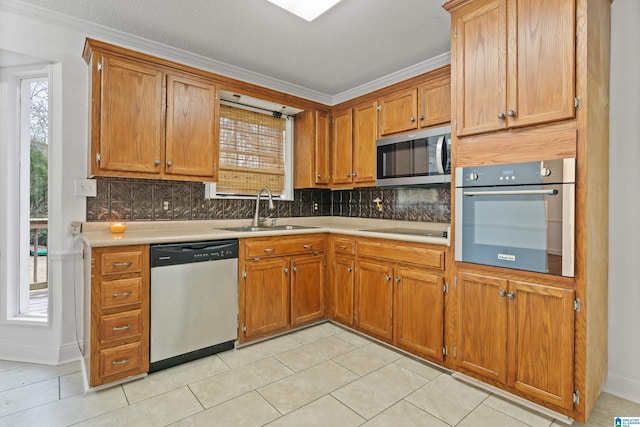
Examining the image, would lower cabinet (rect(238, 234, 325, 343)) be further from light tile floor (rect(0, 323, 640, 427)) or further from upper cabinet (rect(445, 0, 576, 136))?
upper cabinet (rect(445, 0, 576, 136))

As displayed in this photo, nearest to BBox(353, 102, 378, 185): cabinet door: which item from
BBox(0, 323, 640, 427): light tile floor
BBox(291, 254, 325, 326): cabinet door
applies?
BBox(291, 254, 325, 326): cabinet door

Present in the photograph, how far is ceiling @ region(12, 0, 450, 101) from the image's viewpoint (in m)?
2.16

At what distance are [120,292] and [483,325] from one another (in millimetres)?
2305

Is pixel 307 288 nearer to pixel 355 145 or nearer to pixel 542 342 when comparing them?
pixel 355 145

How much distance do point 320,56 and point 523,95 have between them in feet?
5.49

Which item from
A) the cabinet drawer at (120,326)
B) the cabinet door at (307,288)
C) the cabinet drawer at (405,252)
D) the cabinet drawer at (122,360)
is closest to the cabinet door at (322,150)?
the cabinet door at (307,288)

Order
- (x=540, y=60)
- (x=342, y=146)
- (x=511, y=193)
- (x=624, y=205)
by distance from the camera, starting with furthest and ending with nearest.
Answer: (x=342, y=146)
(x=624, y=205)
(x=511, y=193)
(x=540, y=60)

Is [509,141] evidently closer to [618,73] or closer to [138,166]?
[618,73]

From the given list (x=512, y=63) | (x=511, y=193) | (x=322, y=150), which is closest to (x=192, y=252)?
(x=322, y=150)

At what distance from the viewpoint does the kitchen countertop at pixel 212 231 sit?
7.26 ft

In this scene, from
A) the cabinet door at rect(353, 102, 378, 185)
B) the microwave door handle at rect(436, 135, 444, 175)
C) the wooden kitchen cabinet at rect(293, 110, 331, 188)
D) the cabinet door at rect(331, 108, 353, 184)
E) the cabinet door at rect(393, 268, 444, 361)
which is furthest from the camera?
the wooden kitchen cabinet at rect(293, 110, 331, 188)

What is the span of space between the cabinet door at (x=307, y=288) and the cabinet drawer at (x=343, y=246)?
7.1 inches

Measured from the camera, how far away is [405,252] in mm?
2504

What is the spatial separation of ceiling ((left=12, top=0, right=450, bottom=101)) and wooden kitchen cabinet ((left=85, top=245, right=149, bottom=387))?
5.31 ft
